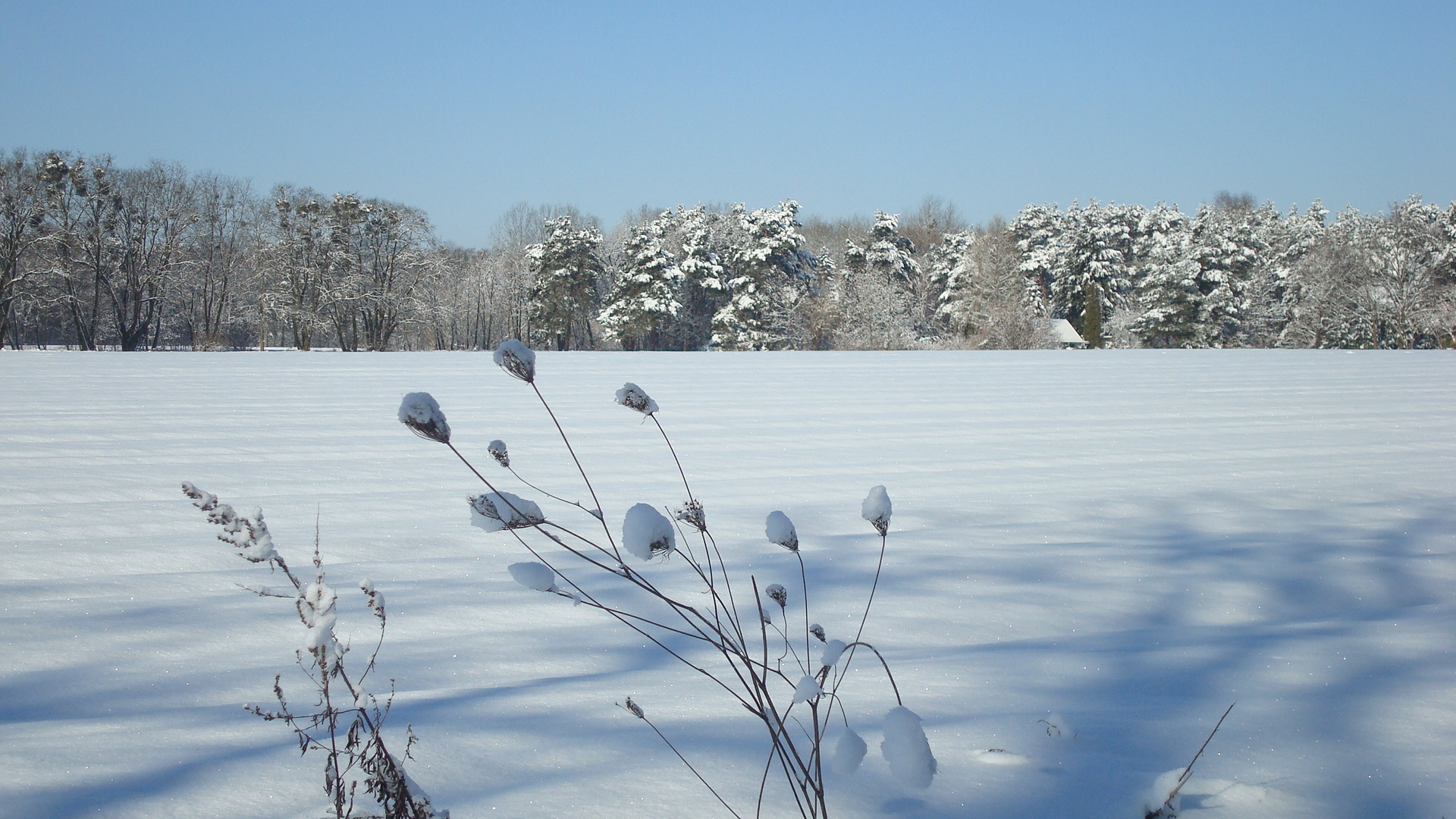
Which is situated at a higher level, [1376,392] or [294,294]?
[294,294]

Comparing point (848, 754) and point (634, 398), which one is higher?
point (634, 398)

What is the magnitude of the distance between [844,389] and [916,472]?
11.6 ft

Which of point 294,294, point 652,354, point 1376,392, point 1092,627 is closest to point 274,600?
point 1092,627

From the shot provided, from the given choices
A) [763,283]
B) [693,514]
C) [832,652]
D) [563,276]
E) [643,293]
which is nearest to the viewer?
[832,652]

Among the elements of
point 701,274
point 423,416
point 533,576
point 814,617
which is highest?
point 701,274

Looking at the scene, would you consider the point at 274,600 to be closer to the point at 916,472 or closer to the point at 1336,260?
the point at 916,472

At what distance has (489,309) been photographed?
3856 cm

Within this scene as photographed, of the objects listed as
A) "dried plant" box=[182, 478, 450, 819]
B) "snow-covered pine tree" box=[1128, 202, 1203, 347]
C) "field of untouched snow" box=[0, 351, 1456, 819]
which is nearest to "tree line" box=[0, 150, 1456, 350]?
"snow-covered pine tree" box=[1128, 202, 1203, 347]

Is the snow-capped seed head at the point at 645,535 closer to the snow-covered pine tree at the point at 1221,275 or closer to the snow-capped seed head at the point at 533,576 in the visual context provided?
the snow-capped seed head at the point at 533,576

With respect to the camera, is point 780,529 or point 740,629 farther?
point 740,629

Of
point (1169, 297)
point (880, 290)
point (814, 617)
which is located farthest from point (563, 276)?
point (814, 617)

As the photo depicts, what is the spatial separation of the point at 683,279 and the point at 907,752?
29.2 metres

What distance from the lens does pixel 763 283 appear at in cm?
2936

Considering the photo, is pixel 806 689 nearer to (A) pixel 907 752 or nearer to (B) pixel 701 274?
(A) pixel 907 752
